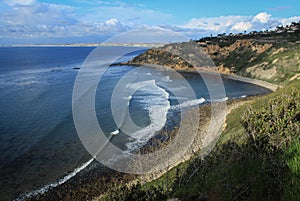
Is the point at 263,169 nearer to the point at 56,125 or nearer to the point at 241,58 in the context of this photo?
the point at 56,125

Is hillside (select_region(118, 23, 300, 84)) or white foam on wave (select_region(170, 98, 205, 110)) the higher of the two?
hillside (select_region(118, 23, 300, 84))

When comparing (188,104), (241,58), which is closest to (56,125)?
(188,104)

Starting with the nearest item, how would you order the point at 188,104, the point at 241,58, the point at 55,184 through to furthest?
the point at 55,184 < the point at 188,104 < the point at 241,58

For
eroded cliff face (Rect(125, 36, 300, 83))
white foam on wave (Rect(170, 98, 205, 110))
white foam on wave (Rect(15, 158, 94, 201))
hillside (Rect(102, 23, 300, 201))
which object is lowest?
white foam on wave (Rect(15, 158, 94, 201))

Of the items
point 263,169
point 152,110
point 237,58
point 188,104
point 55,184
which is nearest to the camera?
point 263,169

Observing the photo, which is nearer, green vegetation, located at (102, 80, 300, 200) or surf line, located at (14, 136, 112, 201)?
green vegetation, located at (102, 80, 300, 200)

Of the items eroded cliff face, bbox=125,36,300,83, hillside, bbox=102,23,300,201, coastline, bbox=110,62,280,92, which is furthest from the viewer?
eroded cliff face, bbox=125,36,300,83

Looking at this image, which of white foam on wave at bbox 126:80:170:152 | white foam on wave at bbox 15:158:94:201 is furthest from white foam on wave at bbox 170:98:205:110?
white foam on wave at bbox 15:158:94:201

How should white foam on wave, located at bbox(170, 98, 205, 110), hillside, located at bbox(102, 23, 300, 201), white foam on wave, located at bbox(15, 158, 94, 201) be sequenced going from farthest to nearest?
white foam on wave, located at bbox(170, 98, 205, 110) → white foam on wave, located at bbox(15, 158, 94, 201) → hillside, located at bbox(102, 23, 300, 201)

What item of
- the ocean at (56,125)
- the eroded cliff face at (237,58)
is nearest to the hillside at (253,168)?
the ocean at (56,125)

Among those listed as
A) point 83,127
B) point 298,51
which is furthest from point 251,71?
point 83,127

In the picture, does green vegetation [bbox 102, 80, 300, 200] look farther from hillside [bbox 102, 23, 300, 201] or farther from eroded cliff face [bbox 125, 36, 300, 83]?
eroded cliff face [bbox 125, 36, 300, 83]

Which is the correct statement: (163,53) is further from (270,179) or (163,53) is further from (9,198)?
(270,179)
